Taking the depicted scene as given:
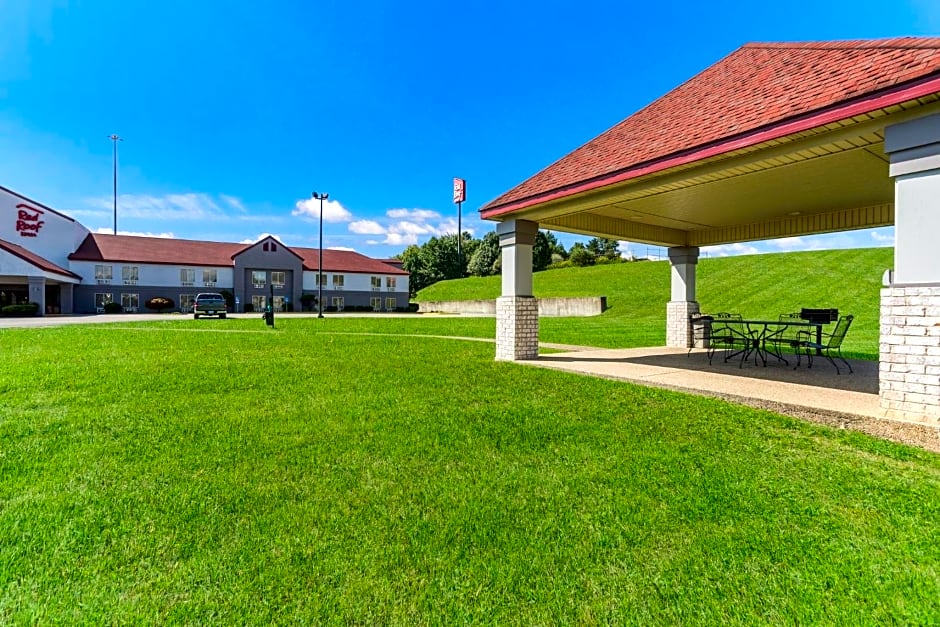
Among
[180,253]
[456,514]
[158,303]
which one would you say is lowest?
[456,514]

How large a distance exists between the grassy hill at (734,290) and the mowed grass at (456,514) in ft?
34.3

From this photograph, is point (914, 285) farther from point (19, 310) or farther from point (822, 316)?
point (19, 310)

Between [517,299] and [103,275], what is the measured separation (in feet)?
153

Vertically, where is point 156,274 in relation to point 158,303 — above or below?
above

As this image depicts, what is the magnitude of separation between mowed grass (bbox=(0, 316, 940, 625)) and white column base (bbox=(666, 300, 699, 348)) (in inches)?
296

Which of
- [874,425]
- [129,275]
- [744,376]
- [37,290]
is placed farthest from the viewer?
[129,275]

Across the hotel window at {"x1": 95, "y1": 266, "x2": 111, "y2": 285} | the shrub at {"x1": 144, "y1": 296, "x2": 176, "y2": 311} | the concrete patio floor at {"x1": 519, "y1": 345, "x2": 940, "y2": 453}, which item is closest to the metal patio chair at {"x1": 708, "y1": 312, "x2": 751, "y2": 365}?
the concrete patio floor at {"x1": 519, "y1": 345, "x2": 940, "y2": 453}

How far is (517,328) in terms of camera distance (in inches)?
419

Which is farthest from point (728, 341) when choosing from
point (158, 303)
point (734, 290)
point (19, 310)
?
point (158, 303)

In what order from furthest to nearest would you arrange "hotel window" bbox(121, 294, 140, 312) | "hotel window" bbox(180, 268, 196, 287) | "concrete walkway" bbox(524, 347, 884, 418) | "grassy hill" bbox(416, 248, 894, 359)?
1. "hotel window" bbox(180, 268, 196, 287)
2. "hotel window" bbox(121, 294, 140, 312)
3. "grassy hill" bbox(416, 248, 894, 359)
4. "concrete walkway" bbox(524, 347, 884, 418)

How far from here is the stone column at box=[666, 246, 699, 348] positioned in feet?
44.1

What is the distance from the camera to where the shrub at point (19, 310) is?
32.6 meters

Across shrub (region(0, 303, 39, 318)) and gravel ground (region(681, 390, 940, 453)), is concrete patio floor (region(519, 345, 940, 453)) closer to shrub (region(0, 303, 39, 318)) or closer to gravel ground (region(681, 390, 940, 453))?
gravel ground (region(681, 390, 940, 453))

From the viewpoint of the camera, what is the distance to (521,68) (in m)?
21.3
